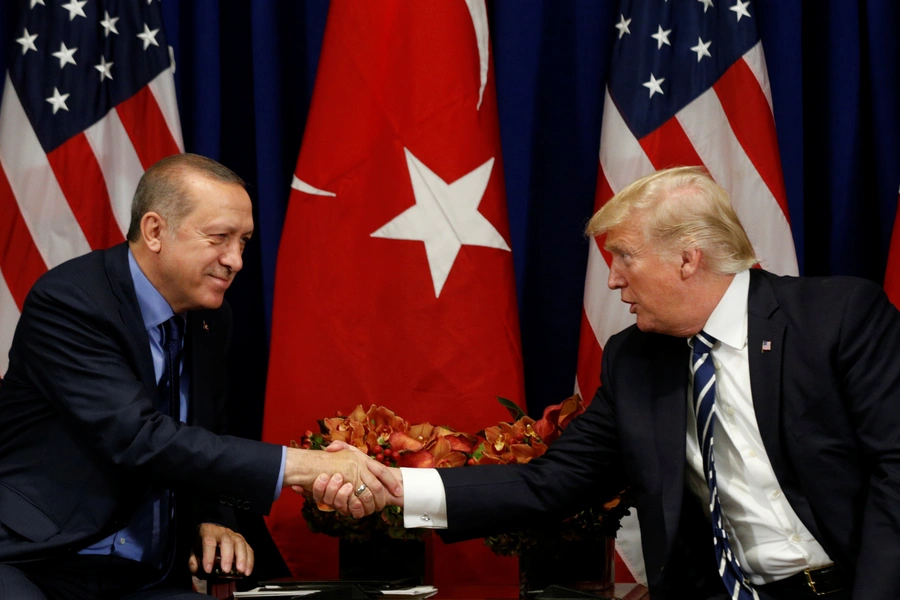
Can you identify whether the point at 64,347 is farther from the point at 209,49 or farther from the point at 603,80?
the point at 603,80

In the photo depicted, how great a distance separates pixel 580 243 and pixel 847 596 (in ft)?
6.34

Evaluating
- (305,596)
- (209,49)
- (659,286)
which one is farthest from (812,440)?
(209,49)

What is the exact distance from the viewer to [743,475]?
8.86ft

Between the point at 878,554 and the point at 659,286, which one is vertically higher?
the point at 659,286

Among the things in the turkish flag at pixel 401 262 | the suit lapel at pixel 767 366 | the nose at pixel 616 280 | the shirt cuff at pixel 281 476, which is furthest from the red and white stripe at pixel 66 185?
the suit lapel at pixel 767 366

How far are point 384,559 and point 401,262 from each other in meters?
1.00

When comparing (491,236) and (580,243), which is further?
(580,243)

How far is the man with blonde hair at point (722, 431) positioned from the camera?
2.56 meters

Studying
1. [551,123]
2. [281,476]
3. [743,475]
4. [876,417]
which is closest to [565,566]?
[743,475]

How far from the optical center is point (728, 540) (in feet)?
8.93

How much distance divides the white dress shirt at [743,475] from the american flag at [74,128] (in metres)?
2.12

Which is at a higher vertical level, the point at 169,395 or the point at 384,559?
the point at 169,395

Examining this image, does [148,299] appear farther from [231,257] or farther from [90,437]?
[90,437]

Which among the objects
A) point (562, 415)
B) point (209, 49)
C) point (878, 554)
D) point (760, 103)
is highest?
point (209, 49)
